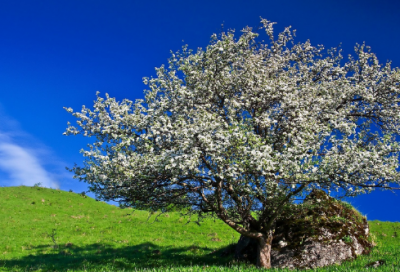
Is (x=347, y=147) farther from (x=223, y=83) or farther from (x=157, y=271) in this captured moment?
(x=157, y=271)

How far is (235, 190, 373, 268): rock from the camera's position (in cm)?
1770

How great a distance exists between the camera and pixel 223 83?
18.9m

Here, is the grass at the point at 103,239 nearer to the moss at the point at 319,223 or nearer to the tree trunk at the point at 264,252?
the tree trunk at the point at 264,252

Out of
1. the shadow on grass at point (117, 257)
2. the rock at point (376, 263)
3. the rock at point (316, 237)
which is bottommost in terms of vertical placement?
the shadow on grass at point (117, 257)

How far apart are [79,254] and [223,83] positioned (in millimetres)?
19264

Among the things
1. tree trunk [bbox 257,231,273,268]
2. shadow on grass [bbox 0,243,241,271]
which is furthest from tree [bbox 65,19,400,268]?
shadow on grass [bbox 0,243,241,271]

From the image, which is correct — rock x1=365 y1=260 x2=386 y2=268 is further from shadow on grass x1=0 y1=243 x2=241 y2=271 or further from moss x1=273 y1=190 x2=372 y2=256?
shadow on grass x1=0 y1=243 x2=241 y2=271

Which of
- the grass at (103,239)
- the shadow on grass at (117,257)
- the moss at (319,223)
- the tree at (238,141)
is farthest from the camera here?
the shadow on grass at (117,257)

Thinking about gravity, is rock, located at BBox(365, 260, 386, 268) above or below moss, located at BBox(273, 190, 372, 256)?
below

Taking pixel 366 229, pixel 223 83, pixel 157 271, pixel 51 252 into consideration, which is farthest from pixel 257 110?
pixel 51 252

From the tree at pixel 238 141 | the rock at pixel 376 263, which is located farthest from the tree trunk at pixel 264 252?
the rock at pixel 376 263

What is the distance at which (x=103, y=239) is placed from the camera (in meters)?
31.0

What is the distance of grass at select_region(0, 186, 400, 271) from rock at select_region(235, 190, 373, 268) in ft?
3.74

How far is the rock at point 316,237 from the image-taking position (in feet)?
58.1
